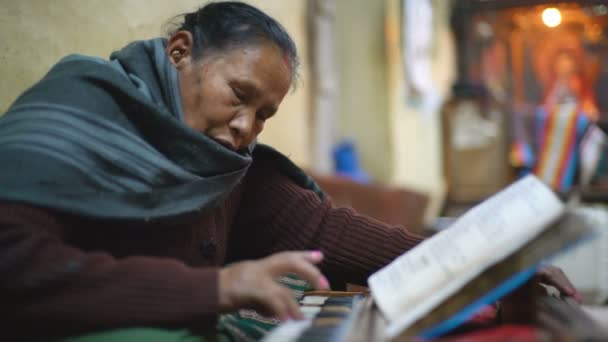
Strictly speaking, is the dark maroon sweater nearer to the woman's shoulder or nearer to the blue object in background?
the woman's shoulder

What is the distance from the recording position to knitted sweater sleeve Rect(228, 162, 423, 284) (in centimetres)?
138

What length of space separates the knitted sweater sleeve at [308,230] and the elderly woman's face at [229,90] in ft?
0.86

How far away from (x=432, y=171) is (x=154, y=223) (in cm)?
542

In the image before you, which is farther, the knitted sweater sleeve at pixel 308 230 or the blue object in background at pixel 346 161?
the blue object in background at pixel 346 161

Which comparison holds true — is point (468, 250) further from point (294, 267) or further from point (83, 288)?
point (83, 288)

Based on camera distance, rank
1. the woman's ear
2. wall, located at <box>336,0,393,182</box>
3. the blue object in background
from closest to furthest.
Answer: the woman's ear
the blue object in background
wall, located at <box>336,0,393,182</box>

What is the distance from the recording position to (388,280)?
1.01 meters

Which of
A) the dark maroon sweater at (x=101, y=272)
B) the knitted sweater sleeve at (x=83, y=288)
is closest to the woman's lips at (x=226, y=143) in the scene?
the dark maroon sweater at (x=101, y=272)

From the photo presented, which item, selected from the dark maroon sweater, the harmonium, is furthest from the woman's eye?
the harmonium

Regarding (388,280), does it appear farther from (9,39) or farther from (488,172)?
(488,172)

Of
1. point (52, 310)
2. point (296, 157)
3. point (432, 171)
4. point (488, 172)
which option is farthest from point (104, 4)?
point (432, 171)

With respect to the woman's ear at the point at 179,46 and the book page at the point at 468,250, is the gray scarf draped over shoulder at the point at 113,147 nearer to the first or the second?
the woman's ear at the point at 179,46

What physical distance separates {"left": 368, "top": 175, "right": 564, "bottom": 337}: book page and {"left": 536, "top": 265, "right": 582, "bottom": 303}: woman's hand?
0.30 metres

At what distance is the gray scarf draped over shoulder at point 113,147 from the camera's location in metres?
0.92
